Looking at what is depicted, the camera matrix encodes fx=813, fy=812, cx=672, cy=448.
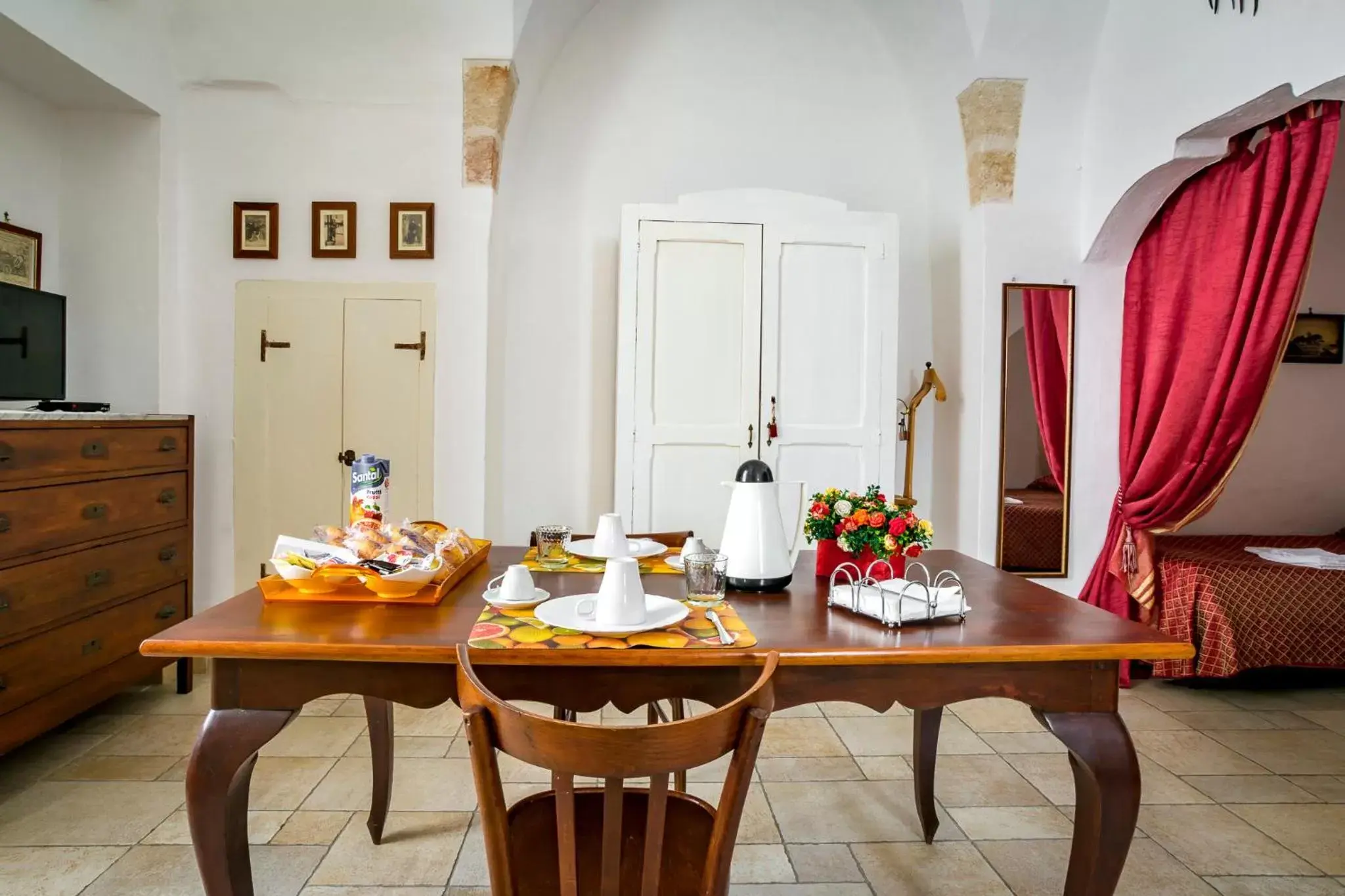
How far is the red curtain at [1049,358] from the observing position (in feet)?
13.5

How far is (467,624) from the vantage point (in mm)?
1527

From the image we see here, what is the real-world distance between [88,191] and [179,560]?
5.78 feet

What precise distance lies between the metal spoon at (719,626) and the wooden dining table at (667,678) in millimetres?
39

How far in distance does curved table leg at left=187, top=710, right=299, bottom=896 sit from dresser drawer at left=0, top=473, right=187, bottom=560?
5.41 feet

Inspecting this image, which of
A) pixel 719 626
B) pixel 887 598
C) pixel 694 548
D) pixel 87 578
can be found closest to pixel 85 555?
pixel 87 578

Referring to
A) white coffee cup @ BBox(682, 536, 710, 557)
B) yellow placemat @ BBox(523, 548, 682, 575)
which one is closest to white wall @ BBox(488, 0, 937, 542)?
yellow placemat @ BBox(523, 548, 682, 575)

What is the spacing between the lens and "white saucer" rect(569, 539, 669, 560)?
2.13 metres

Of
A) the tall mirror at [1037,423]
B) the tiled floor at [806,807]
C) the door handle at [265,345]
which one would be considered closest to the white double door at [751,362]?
the tall mirror at [1037,423]

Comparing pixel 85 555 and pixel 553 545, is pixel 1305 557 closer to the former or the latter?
pixel 553 545

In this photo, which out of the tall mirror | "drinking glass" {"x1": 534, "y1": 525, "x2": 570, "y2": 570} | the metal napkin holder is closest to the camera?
the metal napkin holder

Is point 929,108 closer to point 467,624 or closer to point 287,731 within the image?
point 467,624

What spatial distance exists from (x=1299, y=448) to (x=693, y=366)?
3576 mm

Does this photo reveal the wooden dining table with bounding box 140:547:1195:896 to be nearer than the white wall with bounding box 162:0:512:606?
Yes

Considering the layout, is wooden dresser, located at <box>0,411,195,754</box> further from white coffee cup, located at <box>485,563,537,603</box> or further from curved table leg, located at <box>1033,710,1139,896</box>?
curved table leg, located at <box>1033,710,1139,896</box>
